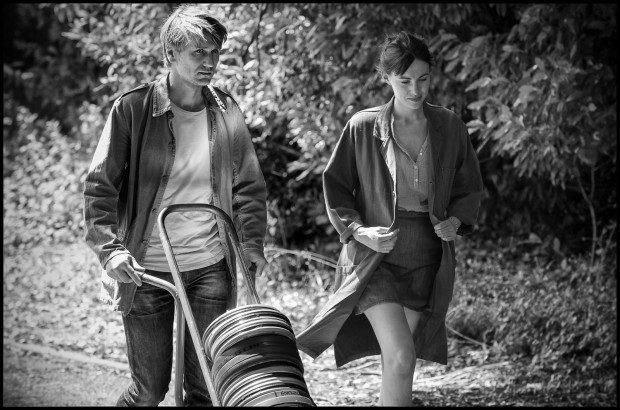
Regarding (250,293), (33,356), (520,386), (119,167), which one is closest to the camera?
(250,293)

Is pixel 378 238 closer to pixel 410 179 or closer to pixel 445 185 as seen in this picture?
pixel 410 179

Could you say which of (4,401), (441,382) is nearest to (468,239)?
(441,382)

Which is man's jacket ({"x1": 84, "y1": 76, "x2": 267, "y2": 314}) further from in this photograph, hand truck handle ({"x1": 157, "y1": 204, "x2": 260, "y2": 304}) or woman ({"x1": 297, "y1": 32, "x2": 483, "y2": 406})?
woman ({"x1": 297, "y1": 32, "x2": 483, "y2": 406})

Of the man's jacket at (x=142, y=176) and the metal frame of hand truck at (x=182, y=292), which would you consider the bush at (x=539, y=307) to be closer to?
the man's jacket at (x=142, y=176)

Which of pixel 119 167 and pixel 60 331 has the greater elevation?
pixel 119 167

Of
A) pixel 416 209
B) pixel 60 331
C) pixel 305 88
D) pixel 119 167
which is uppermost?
pixel 119 167

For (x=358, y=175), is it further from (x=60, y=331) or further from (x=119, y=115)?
(x=60, y=331)

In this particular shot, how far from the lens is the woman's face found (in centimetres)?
447

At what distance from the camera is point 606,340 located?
6.71m

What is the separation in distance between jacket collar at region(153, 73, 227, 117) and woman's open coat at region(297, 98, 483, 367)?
607 mm

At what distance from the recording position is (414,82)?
14.7 ft

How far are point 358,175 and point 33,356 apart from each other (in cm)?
399

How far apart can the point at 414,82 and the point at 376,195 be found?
1.64ft

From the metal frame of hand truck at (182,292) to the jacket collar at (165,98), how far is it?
0.46 m
